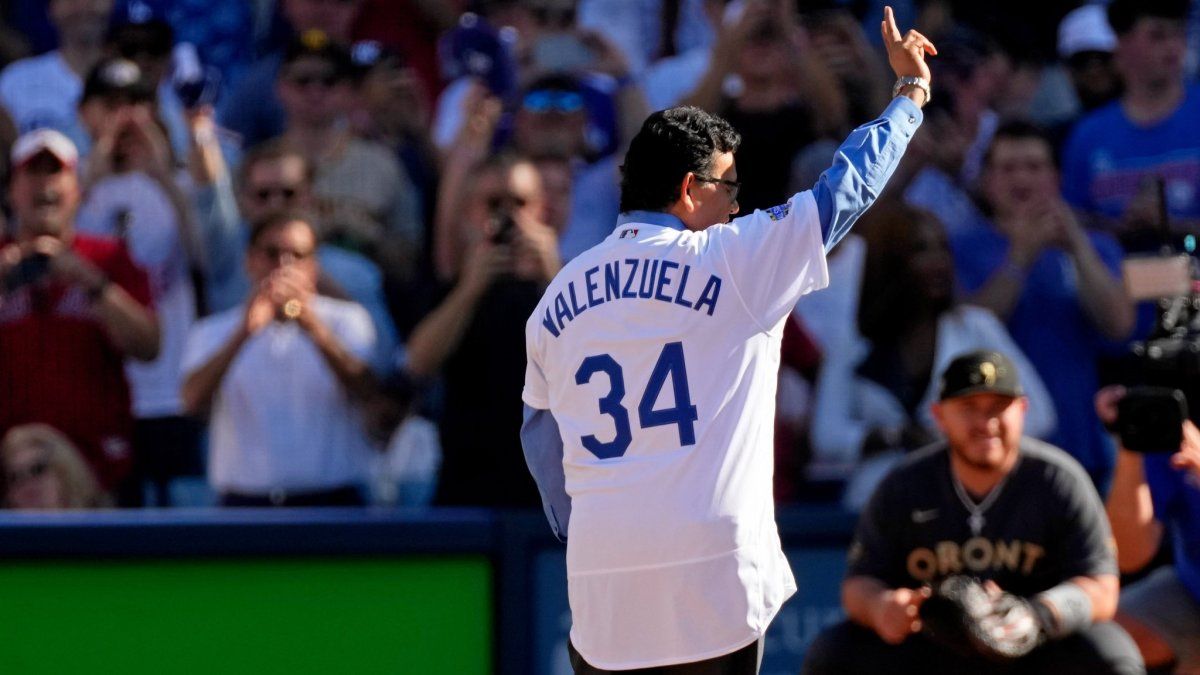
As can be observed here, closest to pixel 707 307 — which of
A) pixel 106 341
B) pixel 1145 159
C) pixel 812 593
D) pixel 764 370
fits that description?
pixel 764 370

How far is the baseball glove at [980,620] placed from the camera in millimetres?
5363

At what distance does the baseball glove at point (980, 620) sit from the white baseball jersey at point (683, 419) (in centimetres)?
176

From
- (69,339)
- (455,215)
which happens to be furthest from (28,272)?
(455,215)

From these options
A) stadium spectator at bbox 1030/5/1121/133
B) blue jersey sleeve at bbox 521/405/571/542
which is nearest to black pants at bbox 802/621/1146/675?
blue jersey sleeve at bbox 521/405/571/542

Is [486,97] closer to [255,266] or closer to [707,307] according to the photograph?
[255,266]

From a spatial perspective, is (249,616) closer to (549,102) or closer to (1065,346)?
(549,102)

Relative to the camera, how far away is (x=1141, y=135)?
789 centimetres

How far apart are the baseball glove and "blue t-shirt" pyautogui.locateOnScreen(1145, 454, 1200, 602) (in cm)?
87

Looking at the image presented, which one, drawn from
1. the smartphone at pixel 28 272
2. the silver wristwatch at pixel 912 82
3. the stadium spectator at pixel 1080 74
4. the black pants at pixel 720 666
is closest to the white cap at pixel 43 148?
the smartphone at pixel 28 272

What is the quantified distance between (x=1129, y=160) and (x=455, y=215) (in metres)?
3.09

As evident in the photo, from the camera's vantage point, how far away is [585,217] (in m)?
7.59

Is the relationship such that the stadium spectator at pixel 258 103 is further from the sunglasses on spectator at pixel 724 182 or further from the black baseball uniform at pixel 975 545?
the sunglasses on spectator at pixel 724 182

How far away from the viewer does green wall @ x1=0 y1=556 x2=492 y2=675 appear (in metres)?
6.09

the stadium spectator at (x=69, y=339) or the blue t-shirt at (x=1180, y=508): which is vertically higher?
the stadium spectator at (x=69, y=339)
